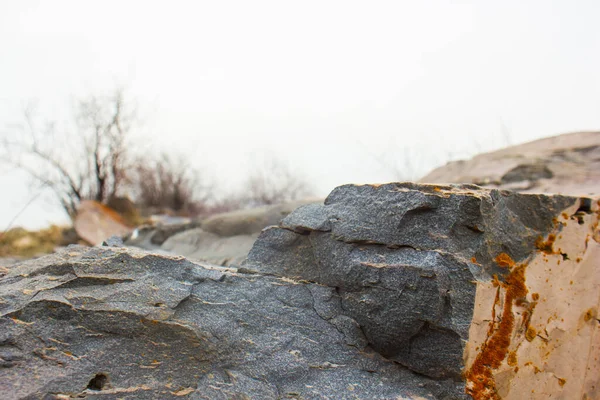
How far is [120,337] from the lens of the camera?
79.0 inches

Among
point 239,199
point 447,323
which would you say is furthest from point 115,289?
point 239,199

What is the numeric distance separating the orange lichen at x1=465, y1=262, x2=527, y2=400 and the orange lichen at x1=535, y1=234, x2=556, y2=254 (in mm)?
180

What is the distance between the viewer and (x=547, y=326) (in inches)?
94.7

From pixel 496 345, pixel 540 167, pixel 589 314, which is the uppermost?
pixel 540 167

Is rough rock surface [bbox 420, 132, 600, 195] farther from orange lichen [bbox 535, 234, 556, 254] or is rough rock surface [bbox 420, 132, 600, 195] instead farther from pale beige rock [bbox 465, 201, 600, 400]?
orange lichen [bbox 535, 234, 556, 254]

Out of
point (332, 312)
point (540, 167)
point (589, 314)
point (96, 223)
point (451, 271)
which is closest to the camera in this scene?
point (451, 271)

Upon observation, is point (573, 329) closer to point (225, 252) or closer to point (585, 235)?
point (585, 235)

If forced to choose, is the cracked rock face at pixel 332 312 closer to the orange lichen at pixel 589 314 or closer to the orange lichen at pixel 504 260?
the orange lichen at pixel 504 260

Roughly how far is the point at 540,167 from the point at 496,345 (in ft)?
9.74

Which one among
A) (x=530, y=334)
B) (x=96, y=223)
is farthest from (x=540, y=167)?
(x=96, y=223)

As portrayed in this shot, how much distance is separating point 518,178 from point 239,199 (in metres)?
11.6

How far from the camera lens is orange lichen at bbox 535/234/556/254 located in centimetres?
241

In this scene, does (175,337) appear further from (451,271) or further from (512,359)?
(512,359)

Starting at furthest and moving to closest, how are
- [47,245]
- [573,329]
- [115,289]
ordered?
[47,245] → [573,329] → [115,289]
